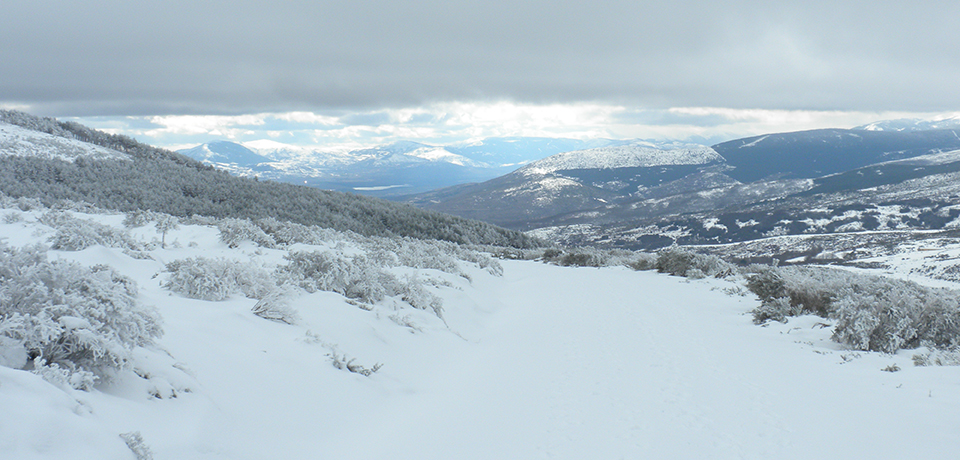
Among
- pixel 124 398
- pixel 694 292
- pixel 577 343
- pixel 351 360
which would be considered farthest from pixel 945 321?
pixel 124 398

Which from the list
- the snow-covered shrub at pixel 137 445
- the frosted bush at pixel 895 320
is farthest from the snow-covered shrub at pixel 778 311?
the snow-covered shrub at pixel 137 445

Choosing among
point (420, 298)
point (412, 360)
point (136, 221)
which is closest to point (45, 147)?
point (136, 221)

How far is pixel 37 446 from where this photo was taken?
262cm

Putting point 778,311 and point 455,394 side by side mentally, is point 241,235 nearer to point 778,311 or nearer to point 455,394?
point 455,394

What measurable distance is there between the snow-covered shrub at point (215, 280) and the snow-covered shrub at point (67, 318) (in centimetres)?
225

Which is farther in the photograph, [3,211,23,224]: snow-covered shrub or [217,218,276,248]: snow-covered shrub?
[217,218,276,248]: snow-covered shrub

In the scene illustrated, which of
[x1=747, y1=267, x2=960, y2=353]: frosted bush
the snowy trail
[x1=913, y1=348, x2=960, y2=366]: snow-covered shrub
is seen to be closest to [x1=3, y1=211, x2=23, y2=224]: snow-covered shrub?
the snowy trail

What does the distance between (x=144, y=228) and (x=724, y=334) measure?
14.3 meters

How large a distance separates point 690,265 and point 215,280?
1642 centimetres

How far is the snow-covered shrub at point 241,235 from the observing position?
11.6 meters

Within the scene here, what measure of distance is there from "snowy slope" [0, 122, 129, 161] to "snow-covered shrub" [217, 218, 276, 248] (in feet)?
122

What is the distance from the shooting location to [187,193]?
3947 cm

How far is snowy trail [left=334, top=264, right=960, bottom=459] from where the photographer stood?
189 inches

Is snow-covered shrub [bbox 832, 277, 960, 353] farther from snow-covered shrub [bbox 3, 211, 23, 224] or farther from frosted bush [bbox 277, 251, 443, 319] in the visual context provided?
snow-covered shrub [bbox 3, 211, 23, 224]
